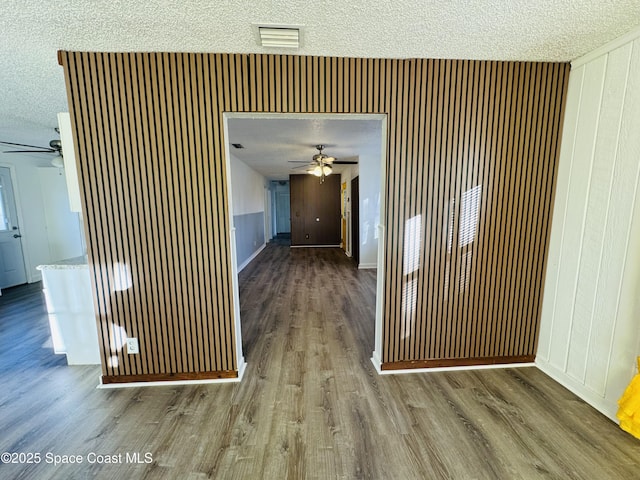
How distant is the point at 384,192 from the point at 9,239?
6849mm

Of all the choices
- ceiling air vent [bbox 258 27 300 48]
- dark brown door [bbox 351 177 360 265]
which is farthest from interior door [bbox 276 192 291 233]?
ceiling air vent [bbox 258 27 300 48]

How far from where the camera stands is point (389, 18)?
5.23 feet

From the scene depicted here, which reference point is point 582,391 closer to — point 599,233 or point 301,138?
point 599,233

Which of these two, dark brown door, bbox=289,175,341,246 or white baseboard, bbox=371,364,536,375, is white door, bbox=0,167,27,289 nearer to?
dark brown door, bbox=289,175,341,246

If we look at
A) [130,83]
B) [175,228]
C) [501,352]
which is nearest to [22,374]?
[175,228]

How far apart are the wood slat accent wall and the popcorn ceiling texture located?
144 millimetres

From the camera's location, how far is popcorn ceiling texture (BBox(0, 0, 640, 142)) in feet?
4.88

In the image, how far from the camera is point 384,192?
2.25 m

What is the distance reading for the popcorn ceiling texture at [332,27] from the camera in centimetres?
149

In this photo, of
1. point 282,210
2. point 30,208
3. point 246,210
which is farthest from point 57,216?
point 282,210

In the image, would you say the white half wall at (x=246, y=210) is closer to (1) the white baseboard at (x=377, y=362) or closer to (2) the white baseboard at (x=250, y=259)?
(2) the white baseboard at (x=250, y=259)

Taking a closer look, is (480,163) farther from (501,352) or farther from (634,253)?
(501,352)

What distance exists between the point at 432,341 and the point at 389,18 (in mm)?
2519

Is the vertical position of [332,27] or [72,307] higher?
[332,27]
